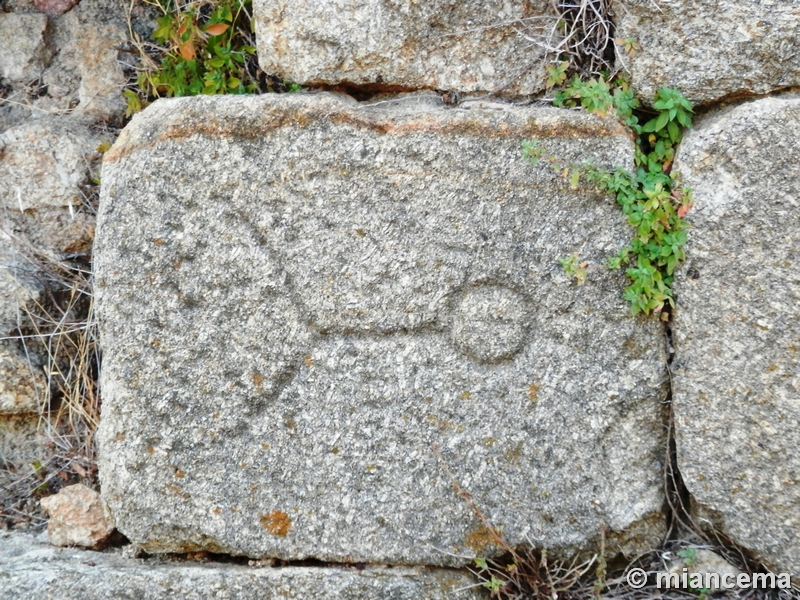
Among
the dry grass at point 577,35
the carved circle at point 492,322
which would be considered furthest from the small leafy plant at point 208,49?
the carved circle at point 492,322

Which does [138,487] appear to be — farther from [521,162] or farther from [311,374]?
[521,162]

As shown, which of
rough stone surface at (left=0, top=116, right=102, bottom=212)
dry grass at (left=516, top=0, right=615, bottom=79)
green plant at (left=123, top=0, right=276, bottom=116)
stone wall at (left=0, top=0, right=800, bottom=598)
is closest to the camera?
stone wall at (left=0, top=0, right=800, bottom=598)

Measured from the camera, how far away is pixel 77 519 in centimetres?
184

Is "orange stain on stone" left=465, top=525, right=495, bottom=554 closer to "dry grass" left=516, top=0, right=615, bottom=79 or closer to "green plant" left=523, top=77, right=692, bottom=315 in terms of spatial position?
"green plant" left=523, top=77, right=692, bottom=315

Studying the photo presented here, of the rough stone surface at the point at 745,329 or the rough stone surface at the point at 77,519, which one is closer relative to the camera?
the rough stone surface at the point at 745,329

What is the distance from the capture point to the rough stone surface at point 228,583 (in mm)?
1635

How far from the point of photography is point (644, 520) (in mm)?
1669

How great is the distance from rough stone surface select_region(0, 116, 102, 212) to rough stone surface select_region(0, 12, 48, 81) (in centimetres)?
18

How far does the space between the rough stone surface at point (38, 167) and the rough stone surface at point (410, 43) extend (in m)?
0.70

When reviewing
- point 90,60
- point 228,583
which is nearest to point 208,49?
point 90,60

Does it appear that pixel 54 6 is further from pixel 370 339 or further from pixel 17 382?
pixel 370 339

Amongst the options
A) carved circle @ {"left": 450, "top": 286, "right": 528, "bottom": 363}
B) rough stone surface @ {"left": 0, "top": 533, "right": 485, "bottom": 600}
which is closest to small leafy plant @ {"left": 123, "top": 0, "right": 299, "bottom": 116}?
carved circle @ {"left": 450, "top": 286, "right": 528, "bottom": 363}

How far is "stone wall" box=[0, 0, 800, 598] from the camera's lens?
1643 mm

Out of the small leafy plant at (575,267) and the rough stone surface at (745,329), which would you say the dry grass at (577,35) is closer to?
the rough stone surface at (745,329)
